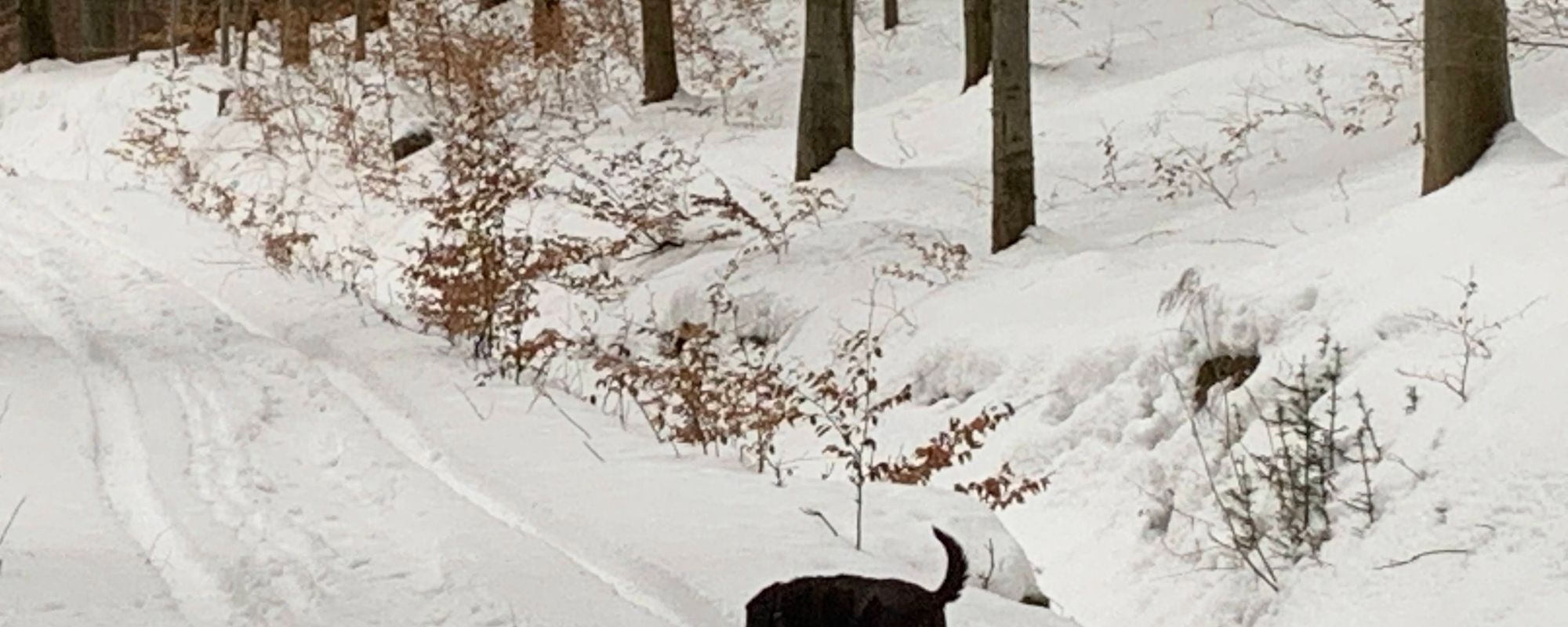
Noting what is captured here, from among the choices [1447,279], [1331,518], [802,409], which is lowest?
[802,409]

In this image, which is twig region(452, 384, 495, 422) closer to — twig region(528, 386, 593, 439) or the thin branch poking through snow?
twig region(528, 386, 593, 439)

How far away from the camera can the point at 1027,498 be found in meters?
8.95

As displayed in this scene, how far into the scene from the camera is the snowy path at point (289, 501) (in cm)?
580

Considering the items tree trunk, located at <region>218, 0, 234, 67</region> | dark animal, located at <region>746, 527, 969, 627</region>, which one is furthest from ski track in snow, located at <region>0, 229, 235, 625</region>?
tree trunk, located at <region>218, 0, 234, 67</region>

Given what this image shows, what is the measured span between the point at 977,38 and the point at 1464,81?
385 inches

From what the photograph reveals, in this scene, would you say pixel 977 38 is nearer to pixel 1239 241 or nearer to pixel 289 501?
pixel 1239 241

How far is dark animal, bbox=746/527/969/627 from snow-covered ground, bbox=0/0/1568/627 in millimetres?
1151

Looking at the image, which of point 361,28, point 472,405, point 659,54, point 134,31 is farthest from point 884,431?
point 134,31

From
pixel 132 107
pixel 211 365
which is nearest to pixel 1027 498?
pixel 211 365

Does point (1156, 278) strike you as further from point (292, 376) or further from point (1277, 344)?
point (292, 376)

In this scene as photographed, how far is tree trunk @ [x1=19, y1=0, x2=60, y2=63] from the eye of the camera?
30406 mm

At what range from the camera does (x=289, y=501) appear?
6.93m

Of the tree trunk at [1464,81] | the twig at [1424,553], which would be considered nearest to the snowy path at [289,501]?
the twig at [1424,553]

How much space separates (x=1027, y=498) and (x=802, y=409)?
2461 millimetres
